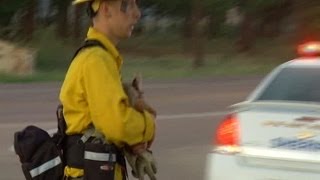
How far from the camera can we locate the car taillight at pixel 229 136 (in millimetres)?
5684

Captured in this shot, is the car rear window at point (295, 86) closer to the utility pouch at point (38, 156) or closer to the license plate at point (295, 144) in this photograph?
the license plate at point (295, 144)

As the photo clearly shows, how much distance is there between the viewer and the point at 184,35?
4819 centimetres

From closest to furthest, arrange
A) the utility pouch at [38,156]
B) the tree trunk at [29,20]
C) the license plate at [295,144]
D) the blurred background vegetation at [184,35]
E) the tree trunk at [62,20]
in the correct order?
1. the utility pouch at [38,156]
2. the license plate at [295,144]
3. the blurred background vegetation at [184,35]
4. the tree trunk at [29,20]
5. the tree trunk at [62,20]

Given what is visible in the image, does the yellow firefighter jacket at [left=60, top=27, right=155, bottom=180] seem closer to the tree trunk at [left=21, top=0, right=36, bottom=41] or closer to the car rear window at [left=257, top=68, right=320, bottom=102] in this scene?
the car rear window at [left=257, top=68, right=320, bottom=102]

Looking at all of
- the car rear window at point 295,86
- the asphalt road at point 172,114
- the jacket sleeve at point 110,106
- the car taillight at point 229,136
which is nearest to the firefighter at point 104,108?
the jacket sleeve at point 110,106

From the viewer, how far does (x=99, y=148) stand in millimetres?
3520

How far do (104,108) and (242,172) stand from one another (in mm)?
2298

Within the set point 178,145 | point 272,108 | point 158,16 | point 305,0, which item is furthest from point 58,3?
point 272,108

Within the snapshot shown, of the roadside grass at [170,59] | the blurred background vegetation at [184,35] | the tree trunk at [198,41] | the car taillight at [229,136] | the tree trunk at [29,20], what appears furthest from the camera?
the tree trunk at [29,20]

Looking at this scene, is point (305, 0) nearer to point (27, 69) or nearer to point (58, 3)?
point (27, 69)

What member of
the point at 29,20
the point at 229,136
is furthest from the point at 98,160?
the point at 29,20

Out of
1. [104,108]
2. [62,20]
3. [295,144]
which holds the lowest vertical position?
[295,144]

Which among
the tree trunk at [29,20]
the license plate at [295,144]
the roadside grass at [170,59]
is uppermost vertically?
the tree trunk at [29,20]

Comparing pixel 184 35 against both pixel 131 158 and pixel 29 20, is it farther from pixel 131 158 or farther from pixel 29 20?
pixel 131 158
